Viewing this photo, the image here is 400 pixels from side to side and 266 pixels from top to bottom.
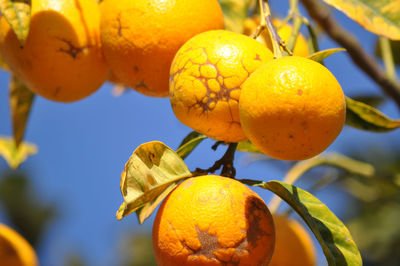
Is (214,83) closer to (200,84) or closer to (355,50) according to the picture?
(200,84)

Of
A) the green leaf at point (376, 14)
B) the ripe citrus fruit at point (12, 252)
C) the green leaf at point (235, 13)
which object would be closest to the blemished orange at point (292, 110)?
the green leaf at point (376, 14)

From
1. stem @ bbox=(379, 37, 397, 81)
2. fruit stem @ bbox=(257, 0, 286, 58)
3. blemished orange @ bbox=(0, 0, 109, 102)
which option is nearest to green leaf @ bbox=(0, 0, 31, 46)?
blemished orange @ bbox=(0, 0, 109, 102)

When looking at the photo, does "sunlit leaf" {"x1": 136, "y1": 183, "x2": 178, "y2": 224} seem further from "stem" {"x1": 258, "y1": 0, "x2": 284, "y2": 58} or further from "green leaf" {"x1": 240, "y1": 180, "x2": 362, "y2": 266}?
"stem" {"x1": 258, "y1": 0, "x2": 284, "y2": 58}

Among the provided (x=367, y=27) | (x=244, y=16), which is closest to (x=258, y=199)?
(x=367, y=27)

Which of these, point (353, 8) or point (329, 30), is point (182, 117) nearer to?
point (353, 8)

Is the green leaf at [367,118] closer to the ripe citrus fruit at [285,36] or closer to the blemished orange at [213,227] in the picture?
the ripe citrus fruit at [285,36]

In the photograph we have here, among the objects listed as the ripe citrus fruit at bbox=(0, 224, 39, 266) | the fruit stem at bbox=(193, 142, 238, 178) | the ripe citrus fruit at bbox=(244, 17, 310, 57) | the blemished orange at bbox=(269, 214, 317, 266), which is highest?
the ripe citrus fruit at bbox=(244, 17, 310, 57)

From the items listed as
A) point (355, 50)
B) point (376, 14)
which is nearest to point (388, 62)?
point (355, 50)

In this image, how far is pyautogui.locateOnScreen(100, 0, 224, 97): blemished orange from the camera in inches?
32.7

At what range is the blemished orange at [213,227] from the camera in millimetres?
675

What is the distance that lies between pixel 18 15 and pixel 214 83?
38 centimetres

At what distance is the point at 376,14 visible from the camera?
32.7 inches

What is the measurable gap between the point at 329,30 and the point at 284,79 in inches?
29.2

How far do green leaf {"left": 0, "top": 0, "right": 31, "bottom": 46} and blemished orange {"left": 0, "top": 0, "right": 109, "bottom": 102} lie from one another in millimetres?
65
